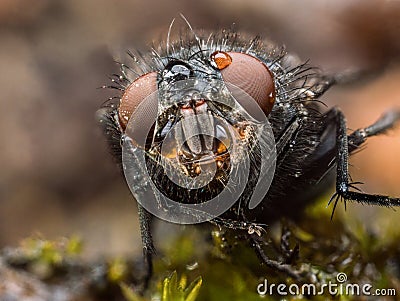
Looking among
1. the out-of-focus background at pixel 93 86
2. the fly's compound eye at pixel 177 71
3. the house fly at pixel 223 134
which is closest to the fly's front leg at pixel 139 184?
the house fly at pixel 223 134

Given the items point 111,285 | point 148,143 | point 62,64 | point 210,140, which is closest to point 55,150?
point 62,64

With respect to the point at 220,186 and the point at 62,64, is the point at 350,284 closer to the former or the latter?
the point at 220,186

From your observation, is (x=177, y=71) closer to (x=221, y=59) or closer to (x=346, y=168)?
(x=221, y=59)

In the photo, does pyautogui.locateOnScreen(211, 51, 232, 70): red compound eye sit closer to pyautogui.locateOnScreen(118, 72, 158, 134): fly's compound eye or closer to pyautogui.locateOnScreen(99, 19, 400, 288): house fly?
pyautogui.locateOnScreen(99, 19, 400, 288): house fly

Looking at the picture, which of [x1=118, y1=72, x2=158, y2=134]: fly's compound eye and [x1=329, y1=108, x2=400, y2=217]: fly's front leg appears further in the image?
[x1=329, y1=108, x2=400, y2=217]: fly's front leg

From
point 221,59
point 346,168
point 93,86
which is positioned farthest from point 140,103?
point 93,86

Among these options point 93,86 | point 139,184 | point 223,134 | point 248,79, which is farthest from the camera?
point 93,86

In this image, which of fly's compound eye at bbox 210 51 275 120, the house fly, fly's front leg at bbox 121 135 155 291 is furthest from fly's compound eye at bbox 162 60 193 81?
fly's front leg at bbox 121 135 155 291
